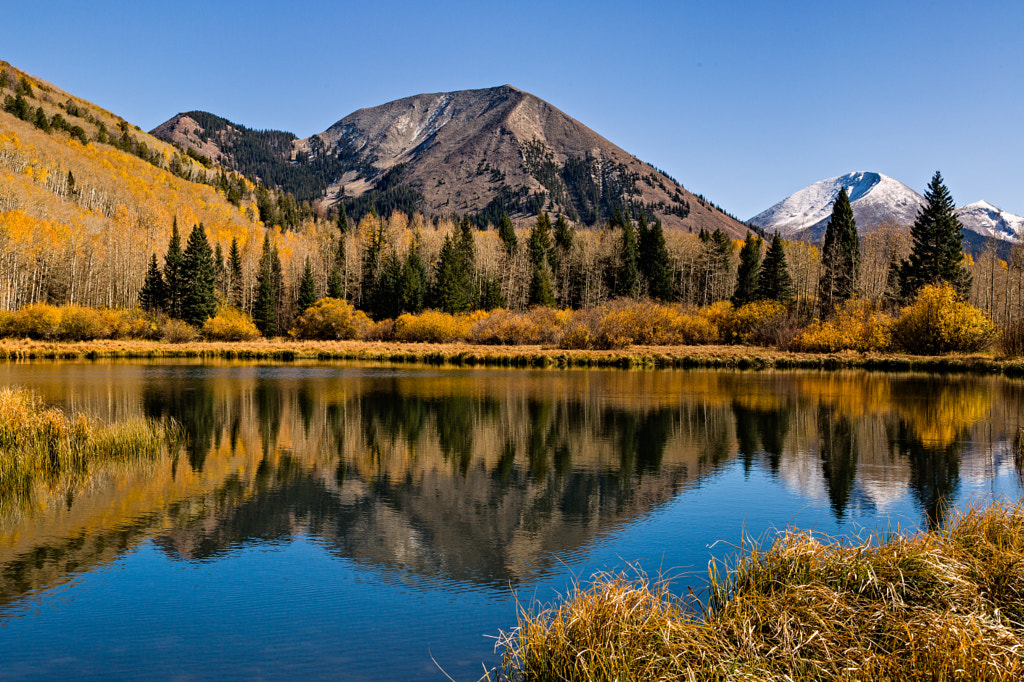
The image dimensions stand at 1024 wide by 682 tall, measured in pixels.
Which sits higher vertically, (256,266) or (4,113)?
(4,113)

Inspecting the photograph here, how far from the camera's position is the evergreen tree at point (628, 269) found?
81312mm

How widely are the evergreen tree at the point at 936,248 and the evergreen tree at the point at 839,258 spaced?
5314 millimetres

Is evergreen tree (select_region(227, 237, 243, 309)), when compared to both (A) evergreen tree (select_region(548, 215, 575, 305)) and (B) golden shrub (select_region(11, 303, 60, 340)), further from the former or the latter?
(A) evergreen tree (select_region(548, 215, 575, 305))

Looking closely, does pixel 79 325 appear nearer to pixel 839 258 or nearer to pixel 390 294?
pixel 390 294

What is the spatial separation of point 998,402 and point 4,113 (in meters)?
152

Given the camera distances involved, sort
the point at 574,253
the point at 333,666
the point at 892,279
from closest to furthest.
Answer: the point at 333,666
the point at 892,279
the point at 574,253

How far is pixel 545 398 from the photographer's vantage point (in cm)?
2928

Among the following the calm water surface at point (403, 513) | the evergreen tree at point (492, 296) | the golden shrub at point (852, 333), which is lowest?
the calm water surface at point (403, 513)

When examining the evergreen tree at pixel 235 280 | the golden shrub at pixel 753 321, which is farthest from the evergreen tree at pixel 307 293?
the golden shrub at pixel 753 321

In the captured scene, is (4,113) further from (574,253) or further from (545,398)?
(545,398)

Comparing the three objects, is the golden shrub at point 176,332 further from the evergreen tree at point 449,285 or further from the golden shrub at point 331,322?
the evergreen tree at point 449,285

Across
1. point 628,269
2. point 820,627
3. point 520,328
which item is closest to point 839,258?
point 628,269

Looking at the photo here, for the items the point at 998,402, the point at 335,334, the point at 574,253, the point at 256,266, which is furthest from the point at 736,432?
the point at 256,266

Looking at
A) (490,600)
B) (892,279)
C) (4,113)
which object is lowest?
(490,600)
